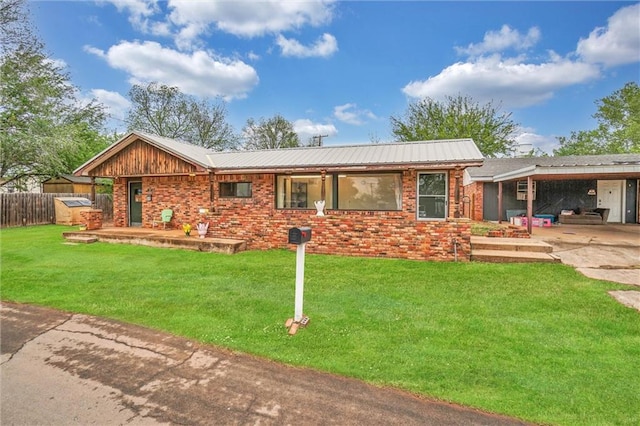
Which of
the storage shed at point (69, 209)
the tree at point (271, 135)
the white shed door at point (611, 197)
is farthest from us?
the tree at point (271, 135)

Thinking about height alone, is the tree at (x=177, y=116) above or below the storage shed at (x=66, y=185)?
above

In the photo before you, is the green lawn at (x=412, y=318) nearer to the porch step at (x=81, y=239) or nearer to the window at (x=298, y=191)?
the porch step at (x=81, y=239)

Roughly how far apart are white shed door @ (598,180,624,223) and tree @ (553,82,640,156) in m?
15.6

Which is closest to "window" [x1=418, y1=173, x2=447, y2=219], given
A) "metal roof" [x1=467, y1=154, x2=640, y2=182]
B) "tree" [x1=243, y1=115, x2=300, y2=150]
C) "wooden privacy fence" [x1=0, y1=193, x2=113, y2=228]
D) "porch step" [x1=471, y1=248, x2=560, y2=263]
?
"porch step" [x1=471, y1=248, x2=560, y2=263]

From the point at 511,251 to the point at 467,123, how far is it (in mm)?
19357

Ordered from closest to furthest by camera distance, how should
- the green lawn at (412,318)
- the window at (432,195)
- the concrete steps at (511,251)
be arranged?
the green lawn at (412,318), the concrete steps at (511,251), the window at (432,195)

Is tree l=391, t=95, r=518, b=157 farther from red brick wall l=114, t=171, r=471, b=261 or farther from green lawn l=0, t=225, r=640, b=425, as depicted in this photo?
green lawn l=0, t=225, r=640, b=425

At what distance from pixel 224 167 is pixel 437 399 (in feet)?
30.9

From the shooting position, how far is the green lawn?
9.56 ft

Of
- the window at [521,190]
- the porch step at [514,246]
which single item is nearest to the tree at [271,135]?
the window at [521,190]

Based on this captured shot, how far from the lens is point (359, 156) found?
32.8ft

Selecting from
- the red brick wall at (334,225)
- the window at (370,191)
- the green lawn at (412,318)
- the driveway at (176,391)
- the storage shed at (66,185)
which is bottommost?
the driveway at (176,391)

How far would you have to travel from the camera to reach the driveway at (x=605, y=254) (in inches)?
242

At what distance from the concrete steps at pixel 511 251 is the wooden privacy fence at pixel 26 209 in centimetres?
2066
